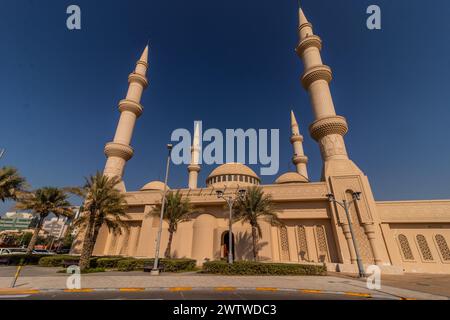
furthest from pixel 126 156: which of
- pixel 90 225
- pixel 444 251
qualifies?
pixel 444 251

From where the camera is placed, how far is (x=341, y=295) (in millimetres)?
8547

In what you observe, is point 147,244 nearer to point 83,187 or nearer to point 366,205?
point 83,187

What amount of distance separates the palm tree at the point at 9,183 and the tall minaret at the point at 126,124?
352 inches

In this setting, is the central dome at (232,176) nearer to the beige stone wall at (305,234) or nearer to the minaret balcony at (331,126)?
the beige stone wall at (305,234)

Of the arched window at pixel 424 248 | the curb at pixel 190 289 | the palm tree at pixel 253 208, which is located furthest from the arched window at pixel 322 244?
the curb at pixel 190 289

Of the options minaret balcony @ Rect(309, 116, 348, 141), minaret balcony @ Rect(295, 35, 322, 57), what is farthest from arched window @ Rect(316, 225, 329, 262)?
minaret balcony @ Rect(295, 35, 322, 57)

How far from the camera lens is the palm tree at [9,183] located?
21.0 meters

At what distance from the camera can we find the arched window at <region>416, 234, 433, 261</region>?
1998cm

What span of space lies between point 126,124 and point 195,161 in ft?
49.0

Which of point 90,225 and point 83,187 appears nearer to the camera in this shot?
point 90,225

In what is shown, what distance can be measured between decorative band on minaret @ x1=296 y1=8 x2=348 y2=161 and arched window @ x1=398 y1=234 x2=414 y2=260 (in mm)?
9542

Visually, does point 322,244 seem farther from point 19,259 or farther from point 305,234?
point 19,259

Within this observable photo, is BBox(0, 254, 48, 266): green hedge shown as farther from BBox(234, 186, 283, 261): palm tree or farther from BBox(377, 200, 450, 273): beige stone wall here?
BBox(377, 200, 450, 273): beige stone wall
